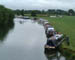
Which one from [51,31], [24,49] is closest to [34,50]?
[24,49]

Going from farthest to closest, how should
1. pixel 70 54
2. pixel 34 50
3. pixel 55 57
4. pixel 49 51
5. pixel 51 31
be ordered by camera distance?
pixel 51 31, pixel 34 50, pixel 49 51, pixel 55 57, pixel 70 54

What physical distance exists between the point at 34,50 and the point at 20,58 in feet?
17.1

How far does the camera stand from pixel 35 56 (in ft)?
99.2

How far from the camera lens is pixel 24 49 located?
35.0 meters

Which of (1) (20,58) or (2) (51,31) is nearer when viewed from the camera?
(1) (20,58)

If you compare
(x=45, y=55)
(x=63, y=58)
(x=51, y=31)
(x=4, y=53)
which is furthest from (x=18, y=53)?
(x=51, y=31)

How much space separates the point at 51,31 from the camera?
4762cm

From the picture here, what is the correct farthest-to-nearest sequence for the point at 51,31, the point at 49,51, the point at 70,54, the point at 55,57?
the point at 51,31 < the point at 49,51 < the point at 55,57 < the point at 70,54

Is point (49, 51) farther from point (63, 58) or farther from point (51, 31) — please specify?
point (51, 31)

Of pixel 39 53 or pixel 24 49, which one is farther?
pixel 24 49

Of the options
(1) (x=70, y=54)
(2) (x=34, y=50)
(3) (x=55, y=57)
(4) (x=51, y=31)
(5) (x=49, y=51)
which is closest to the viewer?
(1) (x=70, y=54)

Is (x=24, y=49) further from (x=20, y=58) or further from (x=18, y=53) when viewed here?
(x=20, y=58)

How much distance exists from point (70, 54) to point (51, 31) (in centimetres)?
2037

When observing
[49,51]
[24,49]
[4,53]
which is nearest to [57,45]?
[49,51]
